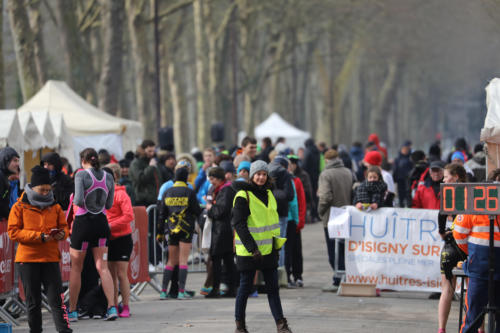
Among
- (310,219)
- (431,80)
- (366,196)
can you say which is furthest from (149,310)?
(431,80)

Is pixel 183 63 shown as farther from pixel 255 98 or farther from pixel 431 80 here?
pixel 431 80

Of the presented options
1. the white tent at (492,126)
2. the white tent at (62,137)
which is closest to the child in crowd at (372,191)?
the white tent at (492,126)

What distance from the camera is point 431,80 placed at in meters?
79.4

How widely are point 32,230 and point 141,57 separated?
25.3 meters

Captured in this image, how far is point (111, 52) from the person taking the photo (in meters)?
28.0

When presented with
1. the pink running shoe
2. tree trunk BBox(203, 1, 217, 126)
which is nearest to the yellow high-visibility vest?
the pink running shoe

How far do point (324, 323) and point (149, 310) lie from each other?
2109 mm

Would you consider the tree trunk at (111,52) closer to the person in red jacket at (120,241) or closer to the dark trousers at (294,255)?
the dark trousers at (294,255)

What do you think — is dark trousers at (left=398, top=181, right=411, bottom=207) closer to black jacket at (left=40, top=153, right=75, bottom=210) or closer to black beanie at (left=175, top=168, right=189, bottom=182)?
black beanie at (left=175, top=168, right=189, bottom=182)

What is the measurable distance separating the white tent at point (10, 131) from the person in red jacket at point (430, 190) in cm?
655

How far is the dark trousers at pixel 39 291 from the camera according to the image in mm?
9039

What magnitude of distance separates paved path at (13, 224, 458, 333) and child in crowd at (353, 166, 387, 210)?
3.75ft

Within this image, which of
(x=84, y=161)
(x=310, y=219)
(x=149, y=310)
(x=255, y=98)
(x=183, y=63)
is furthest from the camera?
(x=183, y=63)

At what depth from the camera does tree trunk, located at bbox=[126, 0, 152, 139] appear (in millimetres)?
33156
